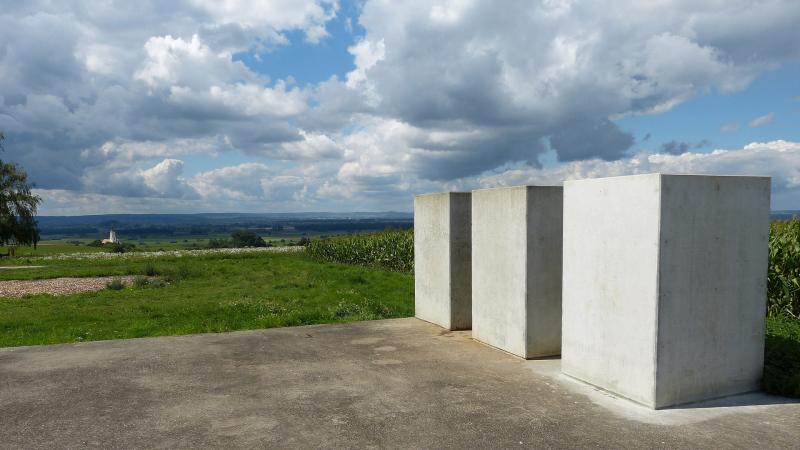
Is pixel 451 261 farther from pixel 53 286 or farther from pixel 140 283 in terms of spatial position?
pixel 53 286

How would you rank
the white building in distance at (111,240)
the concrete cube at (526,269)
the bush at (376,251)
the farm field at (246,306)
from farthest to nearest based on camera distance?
the white building in distance at (111,240) < the bush at (376,251) < the farm field at (246,306) < the concrete cube at (526,269)

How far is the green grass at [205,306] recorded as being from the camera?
9984mm

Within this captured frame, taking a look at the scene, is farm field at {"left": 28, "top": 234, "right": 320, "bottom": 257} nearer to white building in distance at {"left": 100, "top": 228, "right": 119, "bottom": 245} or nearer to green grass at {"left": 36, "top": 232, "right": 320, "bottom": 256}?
green grass at {"left": 36, "top": 232, "right": 320, "bottom": 256}

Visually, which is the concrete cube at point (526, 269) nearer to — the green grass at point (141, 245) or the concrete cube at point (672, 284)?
the concrete cube at point (672, 284)

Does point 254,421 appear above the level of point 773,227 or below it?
below

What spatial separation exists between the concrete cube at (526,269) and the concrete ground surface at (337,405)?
343mm

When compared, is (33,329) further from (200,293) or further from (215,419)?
(215,419)

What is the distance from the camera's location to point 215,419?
16.8 ft

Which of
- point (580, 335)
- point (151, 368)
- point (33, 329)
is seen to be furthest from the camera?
point (33, 329)

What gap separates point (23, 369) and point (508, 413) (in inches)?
237

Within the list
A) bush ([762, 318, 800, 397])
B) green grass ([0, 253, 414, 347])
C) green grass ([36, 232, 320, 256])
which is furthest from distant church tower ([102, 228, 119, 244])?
bush ([762, 318, 800, 397])

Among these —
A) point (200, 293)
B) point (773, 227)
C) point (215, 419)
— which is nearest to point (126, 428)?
point (215, 419)

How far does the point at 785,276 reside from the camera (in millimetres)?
10836

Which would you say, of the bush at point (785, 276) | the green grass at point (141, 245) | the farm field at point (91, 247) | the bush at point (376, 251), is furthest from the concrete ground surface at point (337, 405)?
the farm field at point (91, 247)
